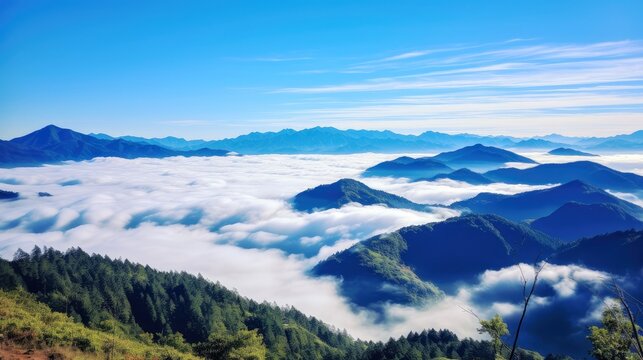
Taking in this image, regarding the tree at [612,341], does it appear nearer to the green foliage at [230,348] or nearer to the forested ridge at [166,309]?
the green foliage at [230,348]

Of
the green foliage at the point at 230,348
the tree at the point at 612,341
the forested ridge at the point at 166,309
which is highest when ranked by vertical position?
the tree at the point at 612,341

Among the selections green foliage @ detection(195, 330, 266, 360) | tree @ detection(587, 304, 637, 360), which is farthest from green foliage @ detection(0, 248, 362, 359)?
tree @ detection(587, 304, 637, 360)

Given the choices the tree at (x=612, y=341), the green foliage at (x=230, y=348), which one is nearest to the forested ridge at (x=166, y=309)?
the green foliage at (x=230, y=348)

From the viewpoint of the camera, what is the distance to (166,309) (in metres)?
127

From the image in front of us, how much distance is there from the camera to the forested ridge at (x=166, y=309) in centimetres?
10625

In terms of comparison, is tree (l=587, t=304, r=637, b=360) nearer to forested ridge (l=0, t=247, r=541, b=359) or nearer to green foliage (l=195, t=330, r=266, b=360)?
green foliage (l=195, t=330, r=266, b=360)

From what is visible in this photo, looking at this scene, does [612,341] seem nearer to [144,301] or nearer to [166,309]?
[166,309]

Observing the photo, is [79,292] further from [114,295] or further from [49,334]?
[49,334]

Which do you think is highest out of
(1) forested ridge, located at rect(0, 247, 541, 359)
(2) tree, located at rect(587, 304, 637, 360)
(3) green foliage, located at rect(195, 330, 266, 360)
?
(2) tree, located at rect(587, 304, 637, 360)

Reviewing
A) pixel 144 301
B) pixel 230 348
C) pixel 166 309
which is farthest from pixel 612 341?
pixel 144 301

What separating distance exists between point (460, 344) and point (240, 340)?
97.1 m

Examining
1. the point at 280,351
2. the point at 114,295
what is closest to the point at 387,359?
the point at 280,351

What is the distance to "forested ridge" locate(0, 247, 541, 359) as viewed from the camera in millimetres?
106250

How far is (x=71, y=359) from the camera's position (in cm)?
3562
